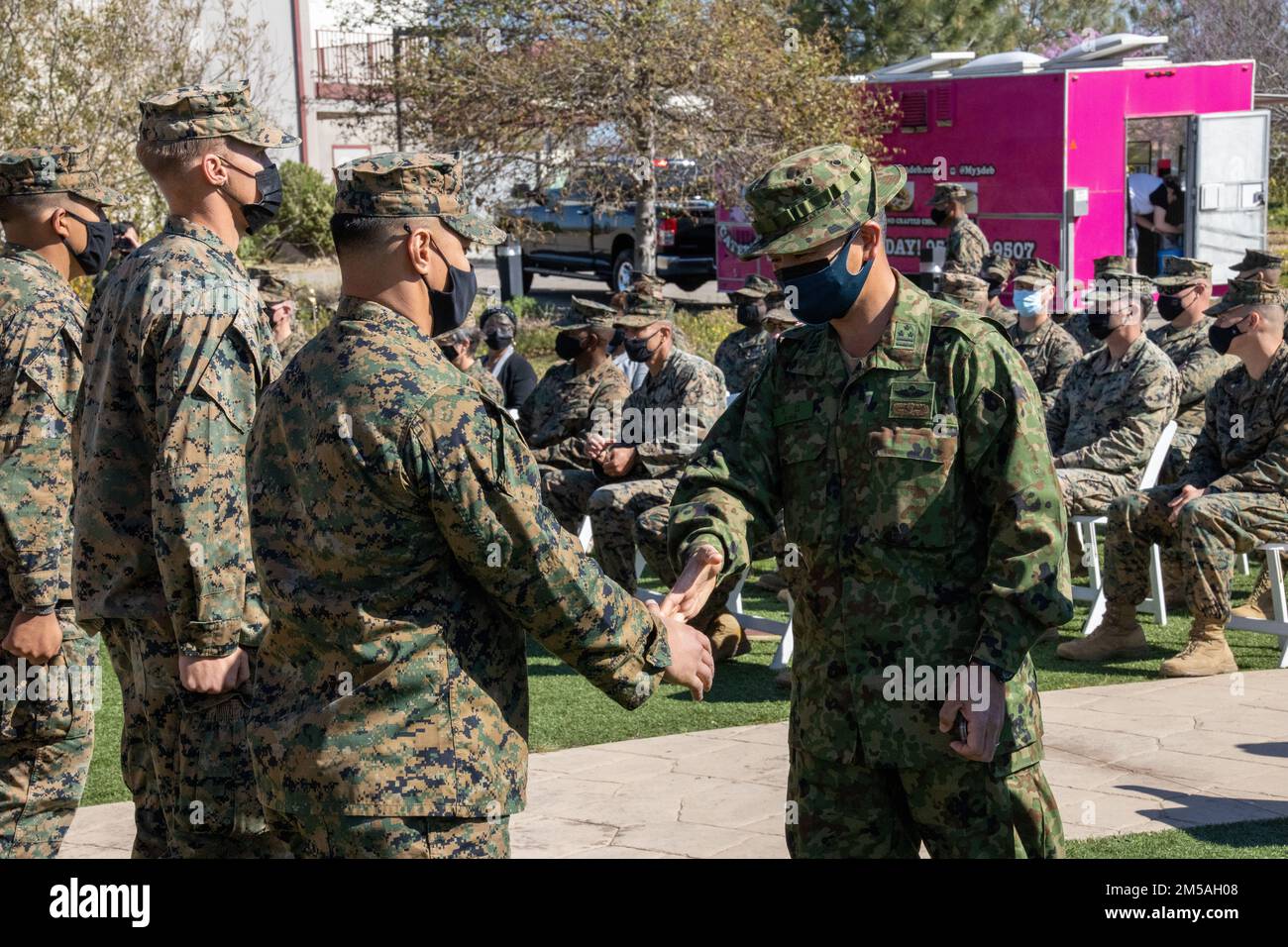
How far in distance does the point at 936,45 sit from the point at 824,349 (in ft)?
111

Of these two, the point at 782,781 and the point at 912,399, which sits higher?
the point at 912,399

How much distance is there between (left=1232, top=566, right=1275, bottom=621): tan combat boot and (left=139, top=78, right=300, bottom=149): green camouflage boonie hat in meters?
6.22

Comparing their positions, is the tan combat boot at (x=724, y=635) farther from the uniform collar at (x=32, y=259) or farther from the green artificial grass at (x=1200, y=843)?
the uniform collar at (x=32, y=259)

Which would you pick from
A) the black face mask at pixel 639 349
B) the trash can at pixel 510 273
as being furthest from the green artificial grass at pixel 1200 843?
the trash can at pixel 510 273

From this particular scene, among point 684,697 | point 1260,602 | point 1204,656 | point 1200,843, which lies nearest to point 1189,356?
point 1260,602

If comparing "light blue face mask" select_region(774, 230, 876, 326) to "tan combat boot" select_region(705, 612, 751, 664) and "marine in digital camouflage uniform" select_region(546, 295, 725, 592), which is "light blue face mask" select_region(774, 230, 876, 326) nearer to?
"tan combat boot" select_region(705, 612, 751, 664)

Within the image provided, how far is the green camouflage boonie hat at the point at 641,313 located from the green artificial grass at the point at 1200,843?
4.83 metres

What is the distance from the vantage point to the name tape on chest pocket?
356 centimetres

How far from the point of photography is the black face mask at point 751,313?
12.1m

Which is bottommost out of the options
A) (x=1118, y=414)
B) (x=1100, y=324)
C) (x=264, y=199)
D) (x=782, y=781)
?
(x=782, y=781)

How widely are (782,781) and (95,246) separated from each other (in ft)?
10.6

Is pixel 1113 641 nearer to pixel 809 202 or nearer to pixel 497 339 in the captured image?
pixel 809 202

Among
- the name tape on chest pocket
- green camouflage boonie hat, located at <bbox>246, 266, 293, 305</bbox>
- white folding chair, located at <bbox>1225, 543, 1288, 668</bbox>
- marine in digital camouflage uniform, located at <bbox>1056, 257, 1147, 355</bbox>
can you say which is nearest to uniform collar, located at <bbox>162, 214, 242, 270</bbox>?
the name tape on chest pocket

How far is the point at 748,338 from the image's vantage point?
12367 millimetres
